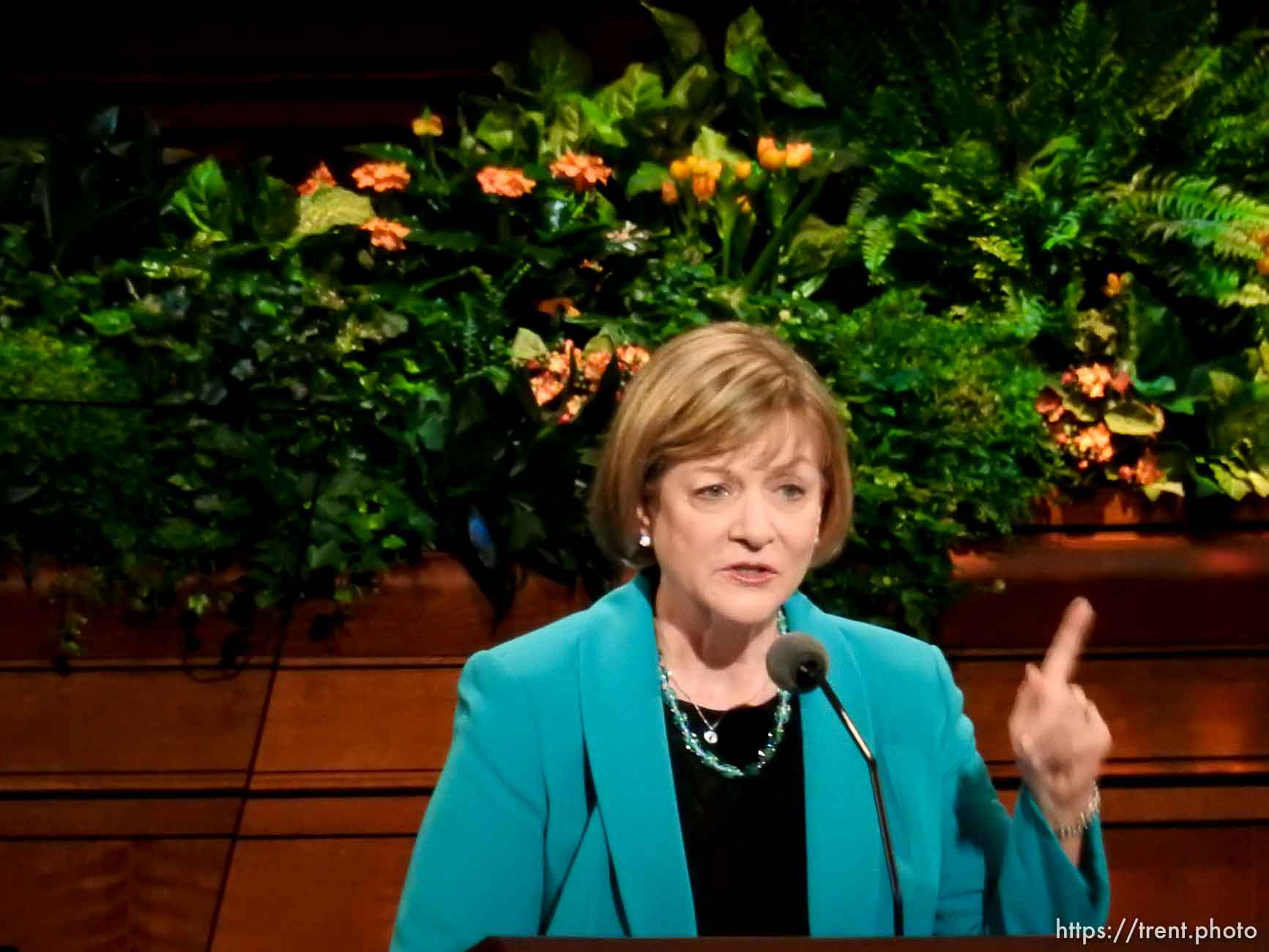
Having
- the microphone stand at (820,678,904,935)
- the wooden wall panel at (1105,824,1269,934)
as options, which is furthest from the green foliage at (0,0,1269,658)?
the microphone stand at (820,678,904,935)

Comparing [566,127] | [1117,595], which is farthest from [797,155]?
[1117,595]

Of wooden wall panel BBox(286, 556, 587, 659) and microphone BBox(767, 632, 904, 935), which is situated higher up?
microphone BBox(767, 632, 904, 935)

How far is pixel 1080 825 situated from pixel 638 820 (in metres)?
0.47

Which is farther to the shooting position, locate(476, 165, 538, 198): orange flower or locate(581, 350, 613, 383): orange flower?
locate(476, 165, 538, 198): orange flower

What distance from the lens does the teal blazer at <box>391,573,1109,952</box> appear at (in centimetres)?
174

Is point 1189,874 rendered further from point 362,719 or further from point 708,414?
point 708,414

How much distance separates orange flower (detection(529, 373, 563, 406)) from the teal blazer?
1161mm

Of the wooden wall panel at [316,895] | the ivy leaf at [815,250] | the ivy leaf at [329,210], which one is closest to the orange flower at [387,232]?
the ivy leaf at [329,210]

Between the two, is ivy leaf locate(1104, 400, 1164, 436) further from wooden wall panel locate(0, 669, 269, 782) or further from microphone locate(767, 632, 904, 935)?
wooden wall panel locate(0, 669, 269, 782)

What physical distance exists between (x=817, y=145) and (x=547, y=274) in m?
0.74

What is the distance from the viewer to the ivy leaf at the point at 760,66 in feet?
12.1

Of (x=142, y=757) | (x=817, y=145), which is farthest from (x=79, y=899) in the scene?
(x=817, y=145)

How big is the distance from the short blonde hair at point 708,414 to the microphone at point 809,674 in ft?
0.83

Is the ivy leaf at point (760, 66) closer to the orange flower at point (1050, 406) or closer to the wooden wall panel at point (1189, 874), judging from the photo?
the orange flower at point (1050, 406)
